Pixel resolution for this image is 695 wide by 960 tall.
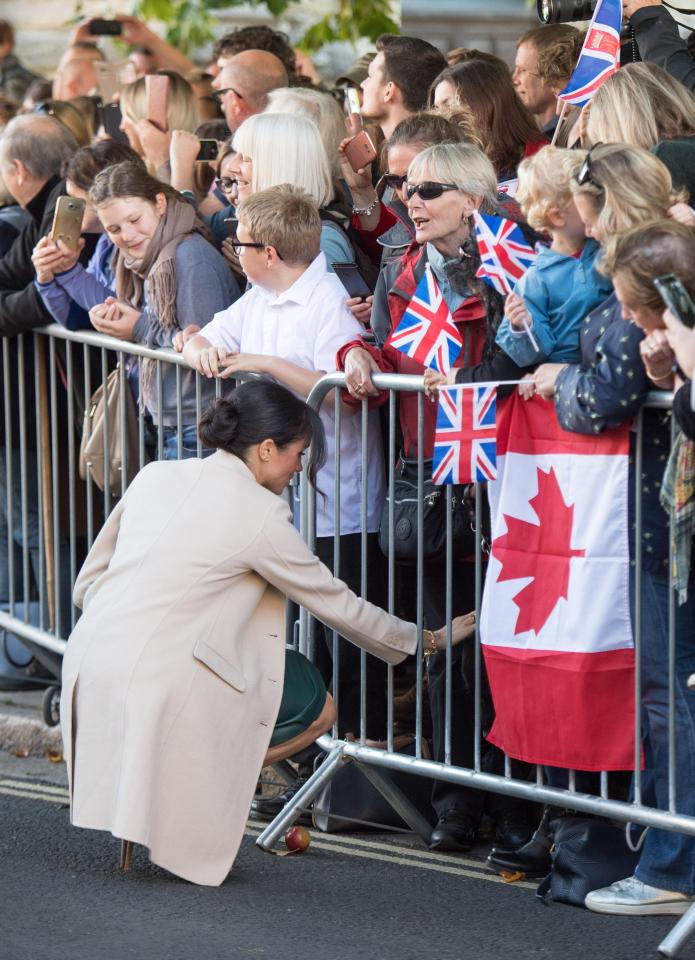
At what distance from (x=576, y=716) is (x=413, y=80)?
309cm

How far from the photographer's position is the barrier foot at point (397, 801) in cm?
551

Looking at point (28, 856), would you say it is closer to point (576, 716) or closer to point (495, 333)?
point (576, 716)

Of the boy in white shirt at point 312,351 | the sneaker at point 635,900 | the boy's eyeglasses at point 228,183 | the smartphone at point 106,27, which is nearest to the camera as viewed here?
the sneaker at point 635,900

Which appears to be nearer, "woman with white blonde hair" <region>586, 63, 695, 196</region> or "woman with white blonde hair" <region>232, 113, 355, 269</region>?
"woman with white blonde hair" <region>586, 63, 695, 196</region>

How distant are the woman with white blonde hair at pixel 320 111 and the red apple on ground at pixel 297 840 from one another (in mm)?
2484

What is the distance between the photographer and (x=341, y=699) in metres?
5.83

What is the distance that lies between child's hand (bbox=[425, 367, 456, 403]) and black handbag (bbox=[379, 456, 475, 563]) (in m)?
0.31

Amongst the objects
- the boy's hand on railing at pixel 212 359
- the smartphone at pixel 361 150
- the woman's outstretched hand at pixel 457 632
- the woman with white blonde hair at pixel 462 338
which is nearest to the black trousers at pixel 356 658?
the woman with white blonde hair at pixel 462 338

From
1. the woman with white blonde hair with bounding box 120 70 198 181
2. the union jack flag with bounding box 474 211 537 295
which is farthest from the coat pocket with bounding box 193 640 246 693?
the woman with white blonde hair with bounding box 120 70 198 181

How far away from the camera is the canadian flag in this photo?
4711 mm

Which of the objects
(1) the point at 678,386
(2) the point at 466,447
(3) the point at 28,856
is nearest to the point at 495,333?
(2) the point at 466,447

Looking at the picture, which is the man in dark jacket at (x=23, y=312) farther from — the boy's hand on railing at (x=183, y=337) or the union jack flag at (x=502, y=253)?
the union jack flag at (x=502, y=253)

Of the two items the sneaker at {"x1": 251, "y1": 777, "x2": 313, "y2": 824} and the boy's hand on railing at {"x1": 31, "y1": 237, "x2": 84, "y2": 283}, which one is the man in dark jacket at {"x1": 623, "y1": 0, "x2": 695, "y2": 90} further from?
the sneaker at {"x1": 251, "y1": 777, "x2": 313, "y2": 824}

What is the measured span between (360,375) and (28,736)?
2.47 m
